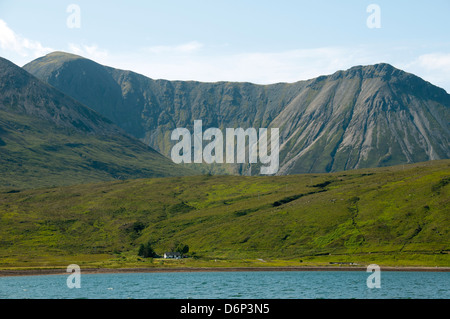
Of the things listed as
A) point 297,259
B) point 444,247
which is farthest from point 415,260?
point 297,259

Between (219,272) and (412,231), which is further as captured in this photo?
(412,231)

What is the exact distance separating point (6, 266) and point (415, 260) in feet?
461

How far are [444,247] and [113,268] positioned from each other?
116606 millimetres

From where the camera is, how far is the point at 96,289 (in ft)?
358
